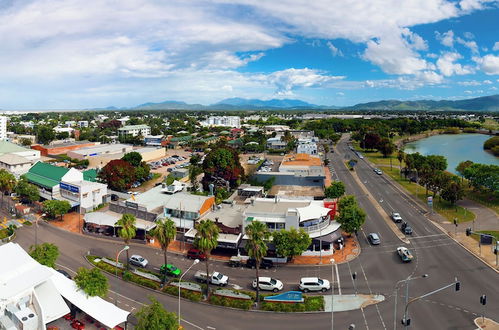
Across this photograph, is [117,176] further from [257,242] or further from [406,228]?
[406,228]

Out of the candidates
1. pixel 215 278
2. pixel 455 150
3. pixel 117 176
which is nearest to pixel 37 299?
pixel 215 278

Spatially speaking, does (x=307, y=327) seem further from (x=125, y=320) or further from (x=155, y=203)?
(x=155, y=203)

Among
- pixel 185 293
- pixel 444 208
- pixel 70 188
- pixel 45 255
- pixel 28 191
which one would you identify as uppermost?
pixel 70 188

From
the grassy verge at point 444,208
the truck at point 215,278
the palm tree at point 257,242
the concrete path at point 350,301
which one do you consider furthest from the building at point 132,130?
the concrete path at point 350,301

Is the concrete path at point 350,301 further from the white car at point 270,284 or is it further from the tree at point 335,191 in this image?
the tree at point 335,191

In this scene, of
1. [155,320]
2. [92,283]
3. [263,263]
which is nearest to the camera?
[155,320]

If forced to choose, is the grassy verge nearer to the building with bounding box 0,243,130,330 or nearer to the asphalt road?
the asphalt road

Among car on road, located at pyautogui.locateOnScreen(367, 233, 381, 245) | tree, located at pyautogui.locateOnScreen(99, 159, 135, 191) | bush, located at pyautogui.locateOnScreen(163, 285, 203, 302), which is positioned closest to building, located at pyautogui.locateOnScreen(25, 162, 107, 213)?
tree, located at pyautogui.locateOnScreen(99, 159, 135, 191)
